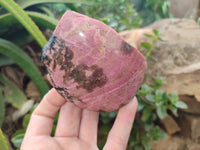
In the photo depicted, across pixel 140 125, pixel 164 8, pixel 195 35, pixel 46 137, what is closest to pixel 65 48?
pixel 46 137

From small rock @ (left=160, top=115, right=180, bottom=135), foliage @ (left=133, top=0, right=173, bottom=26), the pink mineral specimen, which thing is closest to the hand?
the pink mineral specimen

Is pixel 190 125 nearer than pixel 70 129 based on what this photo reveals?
No

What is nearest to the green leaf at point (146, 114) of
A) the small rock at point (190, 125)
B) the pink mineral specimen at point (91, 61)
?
the small rock at point (190, 125)

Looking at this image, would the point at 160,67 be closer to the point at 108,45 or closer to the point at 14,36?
the point at 108,45

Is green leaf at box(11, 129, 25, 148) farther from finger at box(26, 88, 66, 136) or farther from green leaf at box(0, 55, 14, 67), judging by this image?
green leaf at box(0, 55, 14, 67)

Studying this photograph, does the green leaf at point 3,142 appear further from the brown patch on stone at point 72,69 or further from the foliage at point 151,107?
the foliage at point 151,107

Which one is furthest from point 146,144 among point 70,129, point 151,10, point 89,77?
point 151,10

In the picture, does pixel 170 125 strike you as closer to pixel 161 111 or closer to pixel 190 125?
pixel 190 125

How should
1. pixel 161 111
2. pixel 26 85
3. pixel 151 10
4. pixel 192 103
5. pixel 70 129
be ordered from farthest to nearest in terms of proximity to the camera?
pixel 151 10, pixel 26 85, pixel 192 103, pixel 161 111, pixel 70 129
